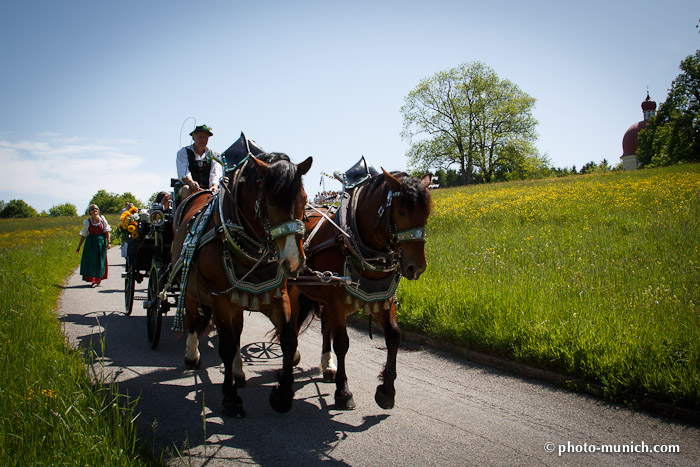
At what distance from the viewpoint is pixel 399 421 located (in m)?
3.83

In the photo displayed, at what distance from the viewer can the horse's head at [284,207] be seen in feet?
10.8

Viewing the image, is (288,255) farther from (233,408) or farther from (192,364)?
(192,364)

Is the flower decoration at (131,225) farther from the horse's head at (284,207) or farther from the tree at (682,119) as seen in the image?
the tree at (682,119)

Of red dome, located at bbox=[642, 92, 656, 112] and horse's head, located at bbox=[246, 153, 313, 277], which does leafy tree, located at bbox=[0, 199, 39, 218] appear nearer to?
horse's head, located at bbox=[246, 153, 313, 277]

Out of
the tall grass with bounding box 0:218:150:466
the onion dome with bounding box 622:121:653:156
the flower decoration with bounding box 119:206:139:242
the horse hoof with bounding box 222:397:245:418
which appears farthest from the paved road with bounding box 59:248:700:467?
the onion dome with bounding box 622:121:653:156

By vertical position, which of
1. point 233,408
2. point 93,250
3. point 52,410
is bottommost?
point 233,408

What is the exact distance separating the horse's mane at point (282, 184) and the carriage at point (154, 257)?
2367 mm

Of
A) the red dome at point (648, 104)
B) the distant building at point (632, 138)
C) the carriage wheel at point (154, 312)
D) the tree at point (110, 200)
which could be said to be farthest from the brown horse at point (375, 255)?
the tree at point (110, 200)

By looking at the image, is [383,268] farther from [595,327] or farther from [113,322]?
[113,322]

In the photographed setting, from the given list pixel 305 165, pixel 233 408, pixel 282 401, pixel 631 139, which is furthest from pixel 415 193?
pixel 631 139

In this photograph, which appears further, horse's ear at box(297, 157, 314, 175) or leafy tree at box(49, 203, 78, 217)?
leafy tree at box(49, 203, 78, 217)

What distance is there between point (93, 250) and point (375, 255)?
10017mm

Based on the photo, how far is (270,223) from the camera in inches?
137

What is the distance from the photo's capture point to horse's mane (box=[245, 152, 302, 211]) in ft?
11.0
